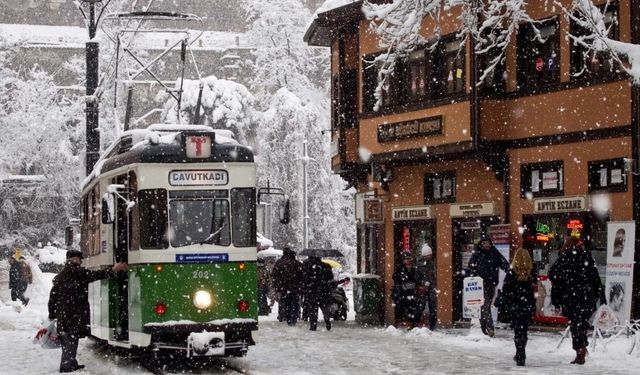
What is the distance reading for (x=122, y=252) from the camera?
17.5 m

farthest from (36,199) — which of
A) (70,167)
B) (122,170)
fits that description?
(122,170)

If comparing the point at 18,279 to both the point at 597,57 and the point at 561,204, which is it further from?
the point at 597,57

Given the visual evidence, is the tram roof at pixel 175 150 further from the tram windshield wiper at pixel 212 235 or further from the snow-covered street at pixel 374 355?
the snow-covered street at pixel 374 355

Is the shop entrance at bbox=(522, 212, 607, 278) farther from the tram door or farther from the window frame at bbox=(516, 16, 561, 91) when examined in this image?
the tram door

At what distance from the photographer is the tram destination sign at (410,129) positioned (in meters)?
25.4

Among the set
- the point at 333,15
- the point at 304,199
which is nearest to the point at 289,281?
the point at 333,15

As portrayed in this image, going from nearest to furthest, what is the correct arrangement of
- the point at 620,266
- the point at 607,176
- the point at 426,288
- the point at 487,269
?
the point at 620,266
the point at 487,269
the point at 607,176
the point at 426,288

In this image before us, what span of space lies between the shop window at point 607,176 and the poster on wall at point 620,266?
1.29 meters

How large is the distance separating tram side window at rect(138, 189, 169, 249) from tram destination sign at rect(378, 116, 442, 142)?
32.9ft

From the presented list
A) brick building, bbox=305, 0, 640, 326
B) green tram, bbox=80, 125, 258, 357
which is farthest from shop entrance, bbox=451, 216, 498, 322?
green tram, bbox=80, 125, 258, 357

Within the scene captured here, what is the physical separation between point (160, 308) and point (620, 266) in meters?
8.41

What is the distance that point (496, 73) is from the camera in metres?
24.5

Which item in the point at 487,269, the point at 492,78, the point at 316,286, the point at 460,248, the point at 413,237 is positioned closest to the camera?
the point at 487,269

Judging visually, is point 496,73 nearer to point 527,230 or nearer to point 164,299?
point 527,230
